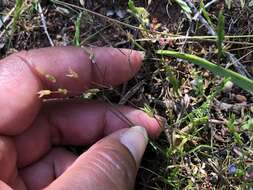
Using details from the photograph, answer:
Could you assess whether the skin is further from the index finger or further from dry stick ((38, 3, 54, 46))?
dry stick ((38, 3, 54, 46))

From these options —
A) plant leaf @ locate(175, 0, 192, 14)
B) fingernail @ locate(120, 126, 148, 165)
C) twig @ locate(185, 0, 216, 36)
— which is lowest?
fingernail @ locate(120, 126, 148, 165)

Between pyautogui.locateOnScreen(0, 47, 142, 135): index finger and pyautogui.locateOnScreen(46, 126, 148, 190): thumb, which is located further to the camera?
pyautogui.locateOnScreen(0, 47, 142, 135): index finger

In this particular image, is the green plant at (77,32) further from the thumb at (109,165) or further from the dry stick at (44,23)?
the thumb at (109,165)

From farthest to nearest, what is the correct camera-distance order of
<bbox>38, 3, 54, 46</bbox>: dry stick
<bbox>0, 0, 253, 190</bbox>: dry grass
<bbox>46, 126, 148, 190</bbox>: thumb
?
<bbox>38, 3, 54, 46</bbox>: dry stick → <bbox>0, 0, 253, 190</bbox>: dry grass → <bbox>46, 126, 148, 190</bbox>: thumb

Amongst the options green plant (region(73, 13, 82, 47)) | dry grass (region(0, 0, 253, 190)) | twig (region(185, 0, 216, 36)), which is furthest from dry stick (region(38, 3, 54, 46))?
twig (region(185, 0, 216, 36))

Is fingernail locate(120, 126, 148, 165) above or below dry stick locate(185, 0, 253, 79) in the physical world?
below

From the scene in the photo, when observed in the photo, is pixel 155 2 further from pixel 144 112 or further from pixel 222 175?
pixel 222 175

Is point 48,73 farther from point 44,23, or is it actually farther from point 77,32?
point 44,23

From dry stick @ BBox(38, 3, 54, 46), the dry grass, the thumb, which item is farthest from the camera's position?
dry stick @ BBox(38, 3, 54, 46)

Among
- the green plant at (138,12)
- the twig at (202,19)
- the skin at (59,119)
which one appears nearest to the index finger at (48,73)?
the skin at (59,119)
